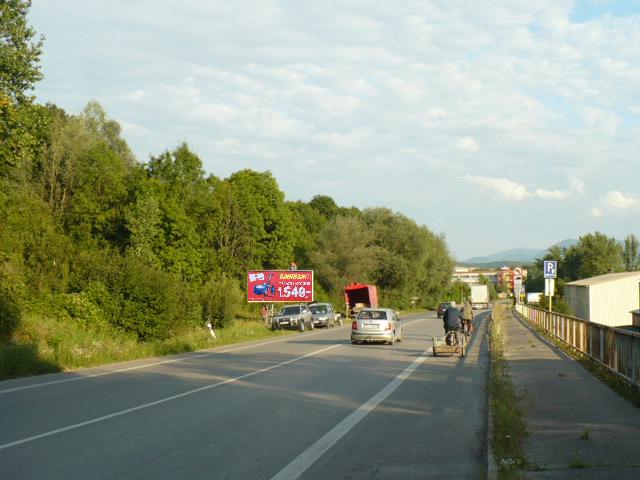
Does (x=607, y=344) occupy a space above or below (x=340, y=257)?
below

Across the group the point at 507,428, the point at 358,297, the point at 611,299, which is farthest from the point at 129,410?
the point at 358,297

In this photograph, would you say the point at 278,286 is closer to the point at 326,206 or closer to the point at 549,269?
the point at 549,269

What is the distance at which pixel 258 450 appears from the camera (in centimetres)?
861

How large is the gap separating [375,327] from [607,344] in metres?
13.7

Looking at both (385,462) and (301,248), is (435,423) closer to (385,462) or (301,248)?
(385,462)

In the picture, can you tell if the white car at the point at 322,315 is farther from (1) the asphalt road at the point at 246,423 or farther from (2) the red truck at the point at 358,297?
(1) the asphalt road at the point at 246,423

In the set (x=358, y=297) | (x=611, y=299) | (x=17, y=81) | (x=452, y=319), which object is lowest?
(x=452, y=319)

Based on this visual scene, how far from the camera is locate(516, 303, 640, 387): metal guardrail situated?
13305 mm

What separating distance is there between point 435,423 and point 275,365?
10122mm

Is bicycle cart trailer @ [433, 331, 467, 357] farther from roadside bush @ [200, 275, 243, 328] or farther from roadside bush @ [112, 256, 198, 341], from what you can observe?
roadside bush @ [200, 275, 243, 328]

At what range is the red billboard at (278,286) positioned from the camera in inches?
2069

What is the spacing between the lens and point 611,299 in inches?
2327

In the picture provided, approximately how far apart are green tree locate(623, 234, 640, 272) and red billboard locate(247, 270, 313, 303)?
387ft

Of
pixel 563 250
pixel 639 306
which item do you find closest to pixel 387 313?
pixel 639 306
